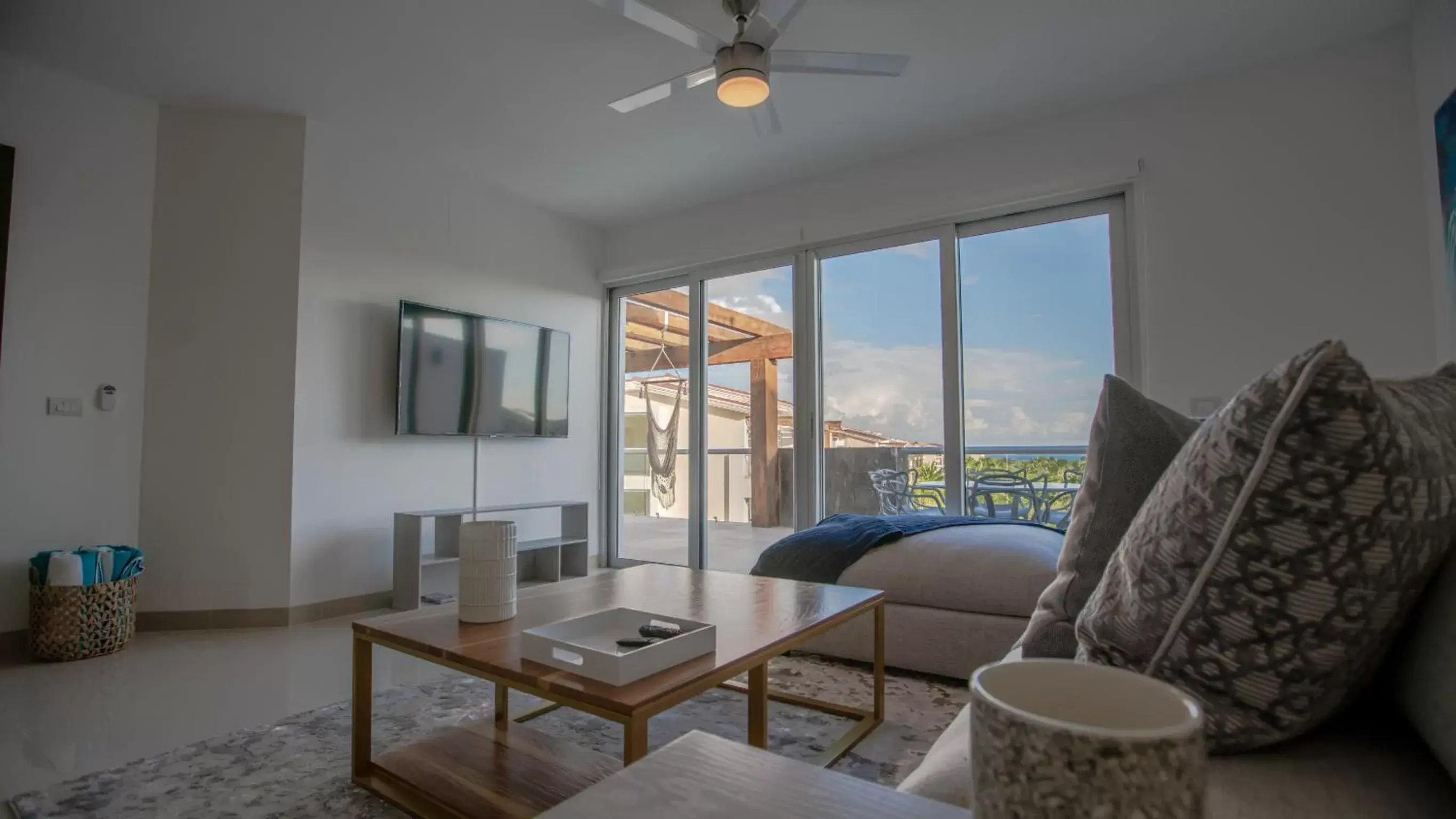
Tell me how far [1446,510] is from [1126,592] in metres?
0.25

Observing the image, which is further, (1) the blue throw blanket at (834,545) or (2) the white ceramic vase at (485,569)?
(1) the blue throw blanket at (834,545)

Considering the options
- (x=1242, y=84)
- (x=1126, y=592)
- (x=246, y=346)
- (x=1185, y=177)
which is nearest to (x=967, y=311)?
(x=1185, y=177)

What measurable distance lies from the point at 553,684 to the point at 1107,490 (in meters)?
0.99

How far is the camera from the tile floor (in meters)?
1.94

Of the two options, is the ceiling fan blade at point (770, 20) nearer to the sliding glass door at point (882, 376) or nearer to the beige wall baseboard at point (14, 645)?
the sliding glass door at point (882, 376)

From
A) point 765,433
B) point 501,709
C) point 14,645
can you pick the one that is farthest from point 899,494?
point 14,645

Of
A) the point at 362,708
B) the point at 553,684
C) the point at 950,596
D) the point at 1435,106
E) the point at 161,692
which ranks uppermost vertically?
the point at 1435,106

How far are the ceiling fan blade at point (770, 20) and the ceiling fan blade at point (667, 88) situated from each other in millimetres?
196

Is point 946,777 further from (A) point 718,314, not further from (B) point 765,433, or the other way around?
(A) point 718,314

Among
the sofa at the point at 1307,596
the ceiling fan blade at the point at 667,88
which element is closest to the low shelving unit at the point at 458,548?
the ceiling fan blade at the point at 667,88

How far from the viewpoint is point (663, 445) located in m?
5.33

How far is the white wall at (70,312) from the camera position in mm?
2955

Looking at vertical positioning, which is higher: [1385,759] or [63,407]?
[63,407]

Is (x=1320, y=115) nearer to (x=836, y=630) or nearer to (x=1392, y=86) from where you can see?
(x=1392, y=86)
